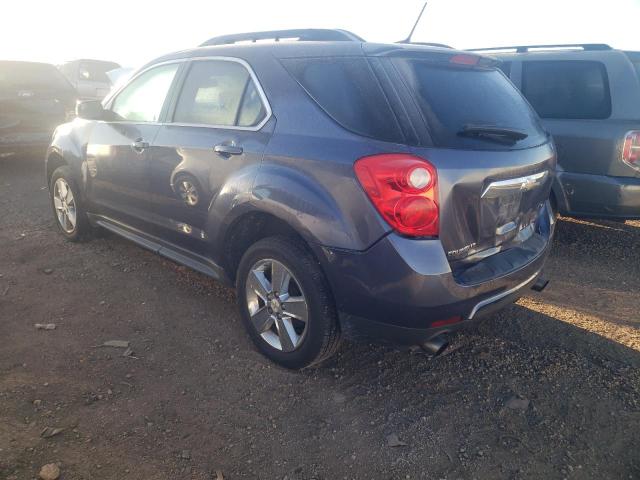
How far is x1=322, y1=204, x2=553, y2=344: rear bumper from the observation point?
2270 millimetres

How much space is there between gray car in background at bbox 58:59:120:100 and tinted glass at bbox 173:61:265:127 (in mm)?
13023

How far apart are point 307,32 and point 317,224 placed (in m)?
1.81

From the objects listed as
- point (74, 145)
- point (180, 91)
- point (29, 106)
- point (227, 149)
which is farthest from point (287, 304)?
point (29, 106)

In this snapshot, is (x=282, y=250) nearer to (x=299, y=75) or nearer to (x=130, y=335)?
(x=299, y=75)

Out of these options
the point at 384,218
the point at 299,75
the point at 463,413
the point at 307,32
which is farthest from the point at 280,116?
the point at 463,413

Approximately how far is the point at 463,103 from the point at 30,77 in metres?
7.71

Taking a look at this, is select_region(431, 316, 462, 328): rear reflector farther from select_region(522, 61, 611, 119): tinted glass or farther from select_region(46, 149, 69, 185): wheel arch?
select_region(46, 149, 69, 185): wheel arch

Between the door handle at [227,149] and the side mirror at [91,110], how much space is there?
158 cm

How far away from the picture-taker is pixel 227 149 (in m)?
2.94

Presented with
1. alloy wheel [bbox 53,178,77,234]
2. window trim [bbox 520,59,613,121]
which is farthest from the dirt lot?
window trim [bbox 520,59,613,121]

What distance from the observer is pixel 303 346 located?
2.76 metres

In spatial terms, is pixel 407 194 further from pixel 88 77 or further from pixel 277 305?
pixel 88 77

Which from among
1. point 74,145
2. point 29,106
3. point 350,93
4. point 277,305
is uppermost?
point 350,93

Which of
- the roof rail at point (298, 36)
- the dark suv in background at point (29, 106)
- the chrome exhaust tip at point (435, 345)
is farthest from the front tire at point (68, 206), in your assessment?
the chrome exhaust tip at point (435, 345)
